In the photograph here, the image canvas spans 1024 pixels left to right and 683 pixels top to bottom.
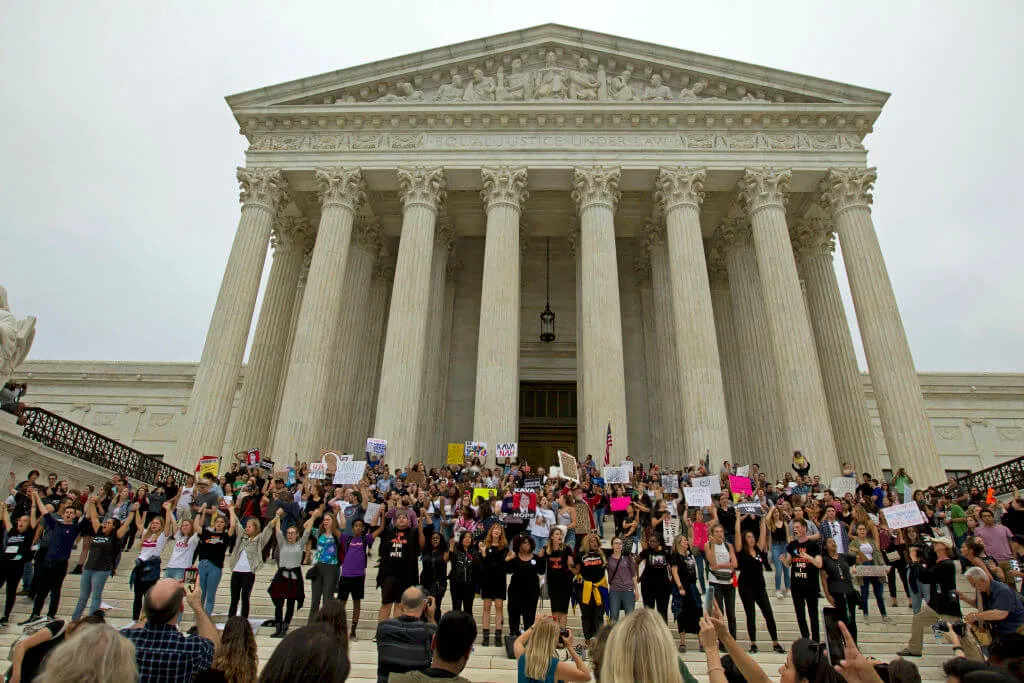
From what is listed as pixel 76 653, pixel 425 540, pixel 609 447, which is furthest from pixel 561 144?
pixel 76 653

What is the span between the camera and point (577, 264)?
27672mm

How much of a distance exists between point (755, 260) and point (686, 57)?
31.1ft

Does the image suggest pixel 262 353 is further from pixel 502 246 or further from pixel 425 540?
pixel 425 540

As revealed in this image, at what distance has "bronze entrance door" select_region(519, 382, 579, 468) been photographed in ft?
100

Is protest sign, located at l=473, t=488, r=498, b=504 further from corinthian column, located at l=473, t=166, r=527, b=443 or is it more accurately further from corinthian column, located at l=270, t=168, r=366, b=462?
corinthian column, located at l=270, t=168, r=366, b=462

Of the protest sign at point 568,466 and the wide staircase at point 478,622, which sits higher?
the protest sign at point 568,466

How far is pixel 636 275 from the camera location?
32312 mm

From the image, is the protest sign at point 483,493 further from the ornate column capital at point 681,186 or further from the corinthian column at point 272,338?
the ornate column capital at point 681,186

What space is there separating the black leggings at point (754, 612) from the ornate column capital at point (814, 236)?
2306 cm

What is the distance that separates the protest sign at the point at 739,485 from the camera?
1642 cm

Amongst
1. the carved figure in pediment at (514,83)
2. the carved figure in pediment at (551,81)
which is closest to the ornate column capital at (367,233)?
the carved figure in pediment at (514,83)

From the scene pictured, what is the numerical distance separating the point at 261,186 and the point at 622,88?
52.7ft

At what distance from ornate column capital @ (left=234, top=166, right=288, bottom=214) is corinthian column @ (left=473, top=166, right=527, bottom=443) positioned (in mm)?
8704

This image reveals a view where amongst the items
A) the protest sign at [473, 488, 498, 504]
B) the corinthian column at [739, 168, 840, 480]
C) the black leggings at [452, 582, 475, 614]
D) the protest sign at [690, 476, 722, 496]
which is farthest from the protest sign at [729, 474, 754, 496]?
the black leggings at [452, 582, 475, 614]
